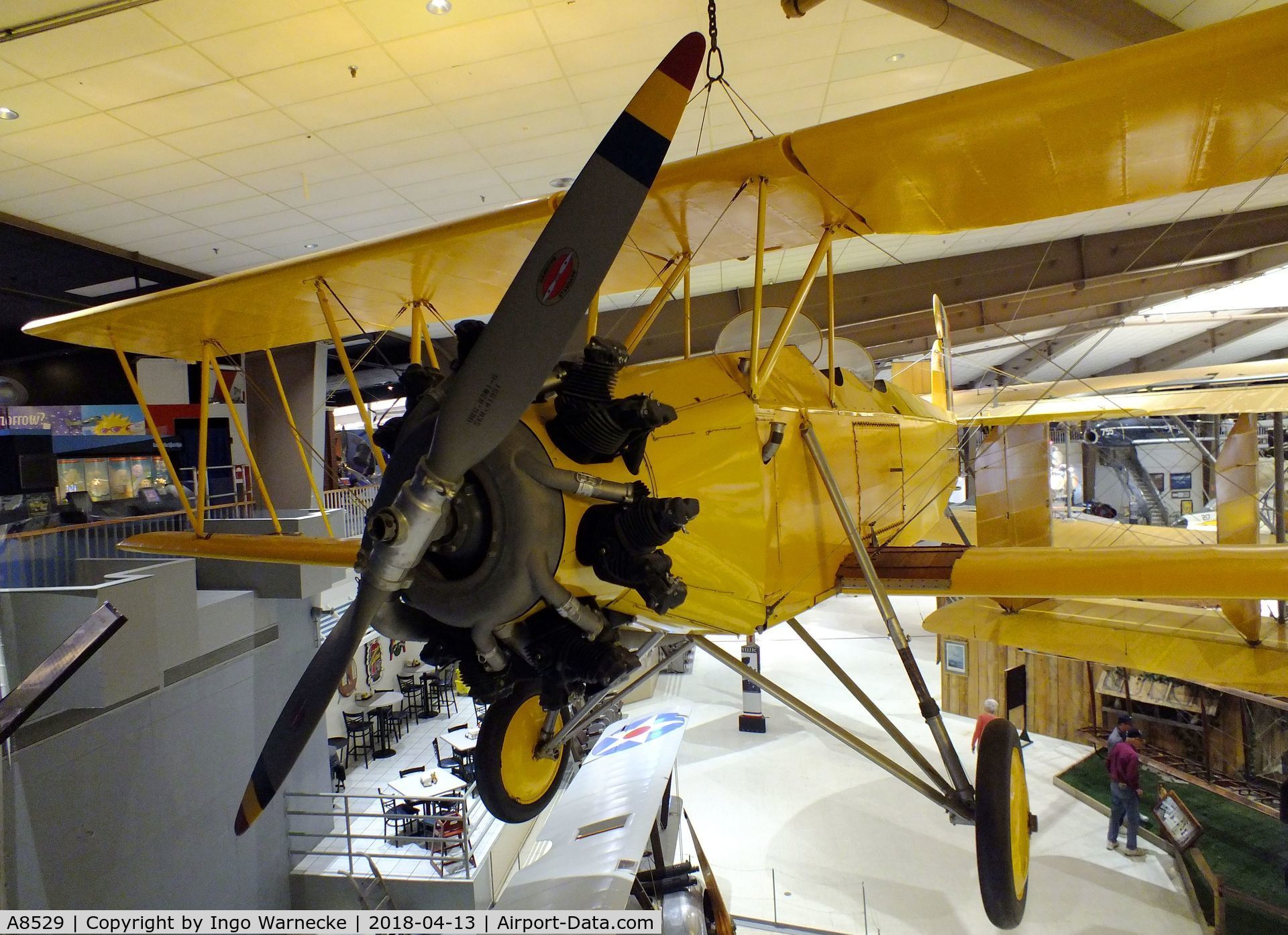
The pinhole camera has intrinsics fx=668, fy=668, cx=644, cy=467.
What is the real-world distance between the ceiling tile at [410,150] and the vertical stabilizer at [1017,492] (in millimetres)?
5164

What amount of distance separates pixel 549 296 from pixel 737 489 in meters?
1.08

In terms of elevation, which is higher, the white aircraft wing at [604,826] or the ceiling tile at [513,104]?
the ceiling tile at [513,104]

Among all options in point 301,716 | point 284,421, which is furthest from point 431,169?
point 284,421

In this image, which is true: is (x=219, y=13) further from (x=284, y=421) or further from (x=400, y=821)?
(x=400, y=821)

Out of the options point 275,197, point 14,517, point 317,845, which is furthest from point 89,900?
point 275,197

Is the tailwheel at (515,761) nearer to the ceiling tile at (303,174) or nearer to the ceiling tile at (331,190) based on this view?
the ceiling tile at (303,174)

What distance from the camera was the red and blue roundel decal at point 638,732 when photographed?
607 cm

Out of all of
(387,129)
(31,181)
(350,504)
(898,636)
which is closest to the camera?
(898,636)

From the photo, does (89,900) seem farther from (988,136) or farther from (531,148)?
(988,136)

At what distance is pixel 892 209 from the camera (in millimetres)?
2680

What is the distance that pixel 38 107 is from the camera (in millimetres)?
3994

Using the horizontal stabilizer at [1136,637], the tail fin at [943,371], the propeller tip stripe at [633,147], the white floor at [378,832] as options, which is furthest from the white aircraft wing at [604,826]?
the tail fin at [943,371]

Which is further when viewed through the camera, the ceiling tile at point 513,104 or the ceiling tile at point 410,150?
the ceiling tile at point 410,150

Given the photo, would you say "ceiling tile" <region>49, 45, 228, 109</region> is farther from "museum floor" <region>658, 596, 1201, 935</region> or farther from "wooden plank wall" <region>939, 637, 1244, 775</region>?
"wooden plank wall" <region>939, 637, 1244, 775</region>
